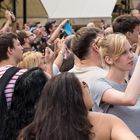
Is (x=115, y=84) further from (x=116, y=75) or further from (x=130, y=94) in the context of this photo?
(x=130, y=94)

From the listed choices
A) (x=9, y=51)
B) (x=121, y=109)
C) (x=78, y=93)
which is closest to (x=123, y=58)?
(x=121, y=109)

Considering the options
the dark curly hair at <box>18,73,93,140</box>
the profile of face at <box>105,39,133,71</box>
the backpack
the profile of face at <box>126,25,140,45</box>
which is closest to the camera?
the dark curly hair at <box>18,73,93,140</box>

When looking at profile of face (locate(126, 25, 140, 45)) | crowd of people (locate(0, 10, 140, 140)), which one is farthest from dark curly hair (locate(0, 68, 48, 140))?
profile of face (locate(126, 25, 140, 45))

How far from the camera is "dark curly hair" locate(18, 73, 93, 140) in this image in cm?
256

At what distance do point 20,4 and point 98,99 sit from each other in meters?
19.3

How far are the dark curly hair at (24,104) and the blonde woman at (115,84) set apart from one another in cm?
47

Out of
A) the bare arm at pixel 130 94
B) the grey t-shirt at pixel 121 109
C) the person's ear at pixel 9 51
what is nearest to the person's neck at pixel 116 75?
the grey t-shirt at pixel 121 109

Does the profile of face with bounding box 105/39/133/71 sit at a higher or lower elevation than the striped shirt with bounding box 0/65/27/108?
higher

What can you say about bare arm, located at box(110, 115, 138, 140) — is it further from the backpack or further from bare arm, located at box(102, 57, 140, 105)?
the backpack

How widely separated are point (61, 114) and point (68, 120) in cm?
5

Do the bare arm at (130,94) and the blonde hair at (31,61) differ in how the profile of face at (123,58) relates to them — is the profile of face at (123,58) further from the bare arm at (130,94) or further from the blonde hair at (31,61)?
the blonde hair at (31,61)

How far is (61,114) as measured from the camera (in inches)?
102

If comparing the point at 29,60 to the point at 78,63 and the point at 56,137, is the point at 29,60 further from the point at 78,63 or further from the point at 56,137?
the point at 56,137

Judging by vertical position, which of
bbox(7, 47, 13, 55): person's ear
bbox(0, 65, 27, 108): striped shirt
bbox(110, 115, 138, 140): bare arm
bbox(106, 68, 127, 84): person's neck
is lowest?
bbox(7, 47, 13, 55): person's ear
